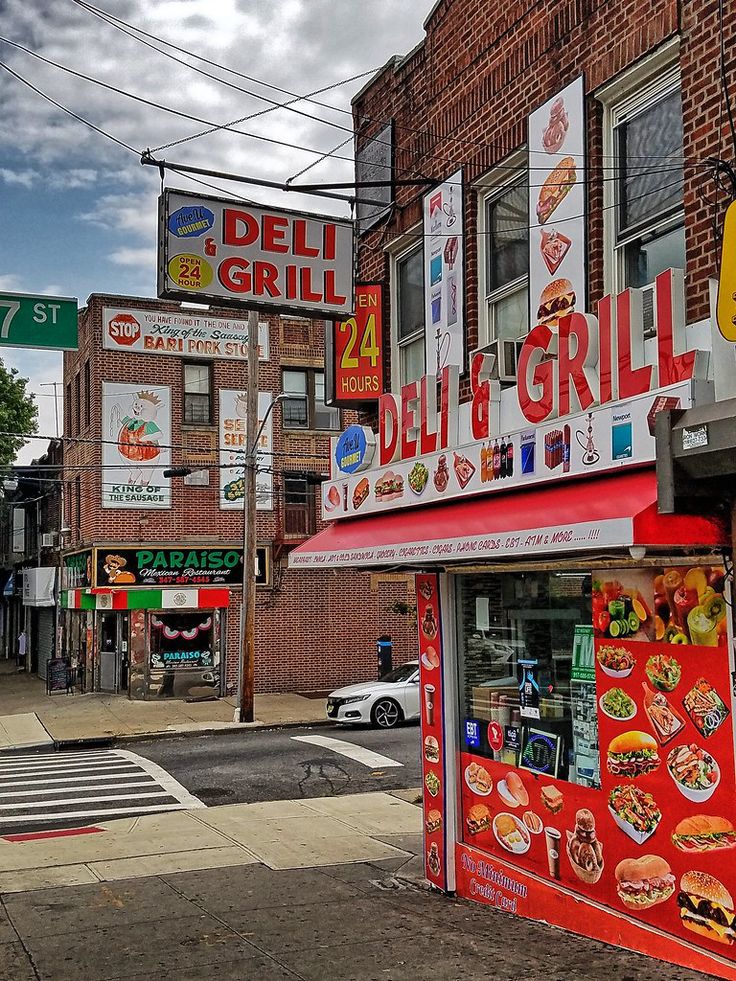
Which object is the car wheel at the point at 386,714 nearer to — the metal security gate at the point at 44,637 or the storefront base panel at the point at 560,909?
the storefront base panel at the point at 560,909

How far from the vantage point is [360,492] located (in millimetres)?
10180

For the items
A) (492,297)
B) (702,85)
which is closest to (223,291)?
(492,297)

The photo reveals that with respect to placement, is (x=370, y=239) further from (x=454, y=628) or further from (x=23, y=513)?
(x=23, y=513)

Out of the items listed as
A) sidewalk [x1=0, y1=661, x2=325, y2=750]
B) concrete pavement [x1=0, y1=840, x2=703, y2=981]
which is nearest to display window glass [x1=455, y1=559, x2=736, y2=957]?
concrete pavement [x1=0, y1=840, x2=703, y2=981]

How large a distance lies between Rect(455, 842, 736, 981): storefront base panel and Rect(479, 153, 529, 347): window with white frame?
176 inches

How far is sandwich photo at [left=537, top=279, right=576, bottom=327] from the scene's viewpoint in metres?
8.30

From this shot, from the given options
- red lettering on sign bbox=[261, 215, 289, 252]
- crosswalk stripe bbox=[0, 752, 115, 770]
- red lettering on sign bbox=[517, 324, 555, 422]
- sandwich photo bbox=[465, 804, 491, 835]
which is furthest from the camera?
crosswalk stripe bbox=[0, 752, 115, 770]

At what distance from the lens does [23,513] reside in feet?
137

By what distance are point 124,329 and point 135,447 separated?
3.02 meters

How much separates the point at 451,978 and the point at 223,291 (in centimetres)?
569

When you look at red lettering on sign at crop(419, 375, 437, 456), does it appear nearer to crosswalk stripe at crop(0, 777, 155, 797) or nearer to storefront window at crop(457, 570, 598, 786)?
storefront window at crop(457, 570, 598, 786)

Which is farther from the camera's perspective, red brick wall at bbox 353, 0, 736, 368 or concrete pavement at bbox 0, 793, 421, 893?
concrete pavement at bbox 0, 793, 421, 893

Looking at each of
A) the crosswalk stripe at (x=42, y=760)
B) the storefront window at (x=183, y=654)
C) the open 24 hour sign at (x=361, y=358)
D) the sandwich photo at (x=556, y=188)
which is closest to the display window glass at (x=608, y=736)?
the sandwich photo at (x=556, y=188)

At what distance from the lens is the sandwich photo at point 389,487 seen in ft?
30.8
